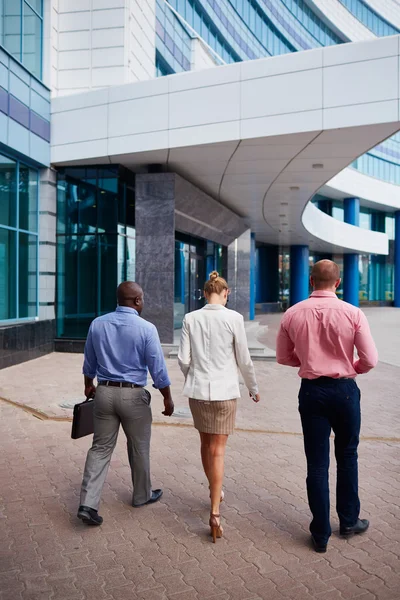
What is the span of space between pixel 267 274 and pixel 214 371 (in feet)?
129

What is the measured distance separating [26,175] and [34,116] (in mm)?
1422

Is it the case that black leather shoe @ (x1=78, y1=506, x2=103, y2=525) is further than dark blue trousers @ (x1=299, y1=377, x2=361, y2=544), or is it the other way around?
black leather shoe @ (x1=78, y1=506, x2=103, y2=525)

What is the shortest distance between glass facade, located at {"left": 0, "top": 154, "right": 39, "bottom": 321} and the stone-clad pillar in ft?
8.52

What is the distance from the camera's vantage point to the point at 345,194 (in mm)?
39406

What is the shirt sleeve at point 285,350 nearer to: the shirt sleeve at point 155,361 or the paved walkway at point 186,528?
the shirt sleeve at point 155,361

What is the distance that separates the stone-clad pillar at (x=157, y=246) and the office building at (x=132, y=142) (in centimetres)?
3

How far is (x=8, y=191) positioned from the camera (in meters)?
12.2

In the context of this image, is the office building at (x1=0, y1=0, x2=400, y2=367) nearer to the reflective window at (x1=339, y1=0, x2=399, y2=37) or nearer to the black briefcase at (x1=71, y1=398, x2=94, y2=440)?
the black briefcase at (x1=71, y1=398, x2=94, y2=440)

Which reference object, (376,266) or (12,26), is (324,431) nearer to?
(12,26)

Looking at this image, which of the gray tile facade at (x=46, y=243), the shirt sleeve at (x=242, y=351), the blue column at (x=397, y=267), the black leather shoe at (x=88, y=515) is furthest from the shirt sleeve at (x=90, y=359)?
the blue column at (x=397, y=267)

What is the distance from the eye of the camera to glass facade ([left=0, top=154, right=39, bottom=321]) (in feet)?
39.6

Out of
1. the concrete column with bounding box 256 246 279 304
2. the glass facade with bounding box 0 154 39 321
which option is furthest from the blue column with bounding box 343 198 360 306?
the glass facade with bounding box 0 154 39 321

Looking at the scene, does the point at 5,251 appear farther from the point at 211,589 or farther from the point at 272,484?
the point at 211,589

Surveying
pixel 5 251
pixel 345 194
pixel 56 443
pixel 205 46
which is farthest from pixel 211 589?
pixel 345 194
